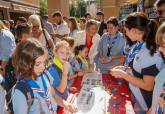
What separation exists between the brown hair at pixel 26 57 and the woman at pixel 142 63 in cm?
93

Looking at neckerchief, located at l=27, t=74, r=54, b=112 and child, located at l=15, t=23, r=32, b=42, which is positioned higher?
child, located at l=15, t=23, r=32, b=42

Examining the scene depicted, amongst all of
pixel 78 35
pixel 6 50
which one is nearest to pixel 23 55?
pixel 6 50

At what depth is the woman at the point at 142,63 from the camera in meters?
2.71

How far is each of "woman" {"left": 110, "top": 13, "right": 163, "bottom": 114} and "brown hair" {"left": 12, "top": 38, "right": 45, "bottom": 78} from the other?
93 cm

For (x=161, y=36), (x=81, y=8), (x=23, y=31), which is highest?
(x=161, y=36)

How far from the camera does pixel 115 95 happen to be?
339 cm

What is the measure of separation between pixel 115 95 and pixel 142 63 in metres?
0.75

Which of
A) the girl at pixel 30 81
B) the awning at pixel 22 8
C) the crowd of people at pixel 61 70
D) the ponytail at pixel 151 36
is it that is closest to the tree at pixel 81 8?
the awning at pixel 22 8

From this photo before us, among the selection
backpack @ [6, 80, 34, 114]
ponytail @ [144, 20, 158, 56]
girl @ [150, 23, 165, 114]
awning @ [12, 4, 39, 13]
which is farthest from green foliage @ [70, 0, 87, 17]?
backpack @ [6, 80, 34, 114]

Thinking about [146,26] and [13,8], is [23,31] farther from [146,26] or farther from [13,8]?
[13,8]

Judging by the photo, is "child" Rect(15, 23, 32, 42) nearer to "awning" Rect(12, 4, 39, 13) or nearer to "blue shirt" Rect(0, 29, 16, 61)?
"blue shirt" Rect(0, 29, 16, 61)

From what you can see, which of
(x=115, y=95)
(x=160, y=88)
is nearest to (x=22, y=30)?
(x=115, y=95)

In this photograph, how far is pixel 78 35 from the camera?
6.18 metres

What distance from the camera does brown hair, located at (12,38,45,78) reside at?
211 cm
